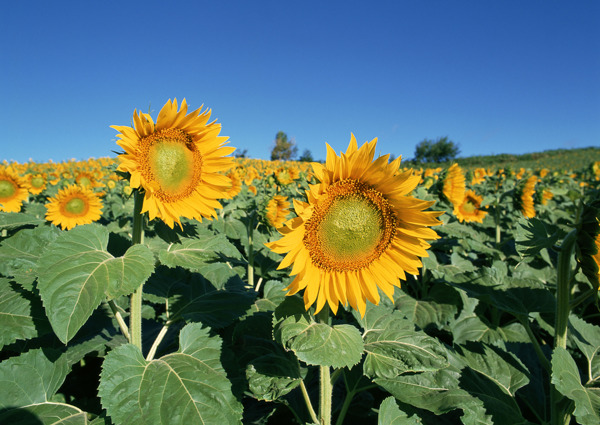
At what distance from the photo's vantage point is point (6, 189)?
4.64 meters

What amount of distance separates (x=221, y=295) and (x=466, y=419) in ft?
4.63

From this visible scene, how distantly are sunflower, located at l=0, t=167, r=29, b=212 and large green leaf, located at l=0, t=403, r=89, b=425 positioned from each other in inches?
163

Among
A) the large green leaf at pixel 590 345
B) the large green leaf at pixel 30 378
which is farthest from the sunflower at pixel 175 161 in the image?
the large green leaf at pixel 590 345

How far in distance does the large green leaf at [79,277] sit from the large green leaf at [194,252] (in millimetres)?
199

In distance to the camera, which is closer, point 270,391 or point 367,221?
point 270,391

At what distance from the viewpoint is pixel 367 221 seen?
60.4 inches

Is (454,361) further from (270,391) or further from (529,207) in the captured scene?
Answer: (529,207)

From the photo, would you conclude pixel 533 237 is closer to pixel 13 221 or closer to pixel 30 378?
pixel 30 378

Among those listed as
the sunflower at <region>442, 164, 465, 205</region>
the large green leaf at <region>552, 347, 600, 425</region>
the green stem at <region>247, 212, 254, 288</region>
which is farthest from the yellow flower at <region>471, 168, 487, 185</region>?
the large green leaf at <region>552, 347, 600, 425</region>

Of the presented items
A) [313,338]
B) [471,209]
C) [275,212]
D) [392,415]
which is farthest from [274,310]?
[471,209]

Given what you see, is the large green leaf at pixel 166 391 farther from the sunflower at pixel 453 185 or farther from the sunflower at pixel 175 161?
the sunflower at pixel 453 185

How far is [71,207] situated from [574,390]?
17.7ft

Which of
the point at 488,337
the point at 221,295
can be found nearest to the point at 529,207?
the point at 488,337

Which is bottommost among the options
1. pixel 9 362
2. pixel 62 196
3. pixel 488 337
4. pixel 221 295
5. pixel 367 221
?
pixel 488 337
